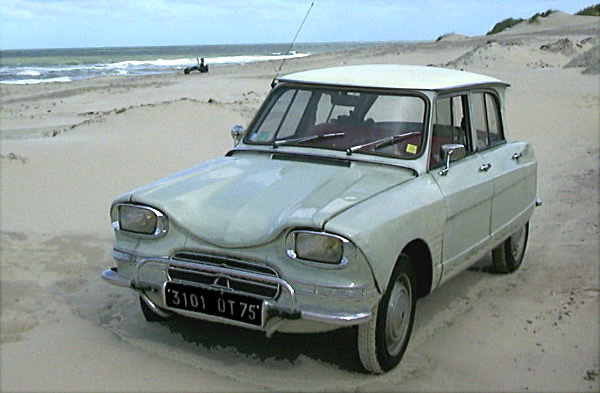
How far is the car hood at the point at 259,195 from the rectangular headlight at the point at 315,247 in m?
0.06

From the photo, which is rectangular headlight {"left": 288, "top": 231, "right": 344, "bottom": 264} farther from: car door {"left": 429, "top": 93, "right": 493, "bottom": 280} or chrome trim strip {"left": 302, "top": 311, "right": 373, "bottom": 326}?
car door {"left": 429, "top": 93, "right": 493, "bottom": 280}

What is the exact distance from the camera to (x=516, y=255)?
6.24 meters

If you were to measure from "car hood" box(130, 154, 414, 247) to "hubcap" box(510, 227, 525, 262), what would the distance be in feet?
6.27

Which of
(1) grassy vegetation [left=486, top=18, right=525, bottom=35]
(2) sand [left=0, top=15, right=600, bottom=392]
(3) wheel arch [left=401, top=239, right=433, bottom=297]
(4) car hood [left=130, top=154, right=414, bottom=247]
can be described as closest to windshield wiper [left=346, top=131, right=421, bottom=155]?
(4) car hood [left=130, top=154, right=414, bottom=247]

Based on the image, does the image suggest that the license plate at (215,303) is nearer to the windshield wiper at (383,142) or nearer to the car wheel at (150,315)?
the car wheel at (150,315)

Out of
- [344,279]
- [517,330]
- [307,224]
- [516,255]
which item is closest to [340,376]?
[344,279]

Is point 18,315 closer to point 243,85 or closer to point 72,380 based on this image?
point 72,380

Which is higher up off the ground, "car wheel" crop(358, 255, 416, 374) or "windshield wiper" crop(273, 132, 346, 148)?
"windshield wiper" crop(273, 132, 346, 148)

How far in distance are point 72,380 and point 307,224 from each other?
1555 mm

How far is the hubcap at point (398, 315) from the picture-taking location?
412 centimetres

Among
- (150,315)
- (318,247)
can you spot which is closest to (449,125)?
(318,247)

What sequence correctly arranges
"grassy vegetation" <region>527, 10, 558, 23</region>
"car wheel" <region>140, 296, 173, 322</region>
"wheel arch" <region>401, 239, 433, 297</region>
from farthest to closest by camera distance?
"grassy vegetation" <region>527, 10, 558, 23</region> < "car wheel" <region>140, 296, 173, 322</region> < "wheel arch" <region>401, 239, 433, 297</region>

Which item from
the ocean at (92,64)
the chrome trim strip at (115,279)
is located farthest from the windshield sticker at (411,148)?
the chrome trim strip at (115,279)

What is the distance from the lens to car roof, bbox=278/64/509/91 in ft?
16.6
